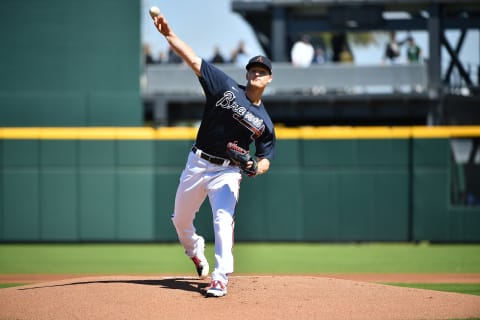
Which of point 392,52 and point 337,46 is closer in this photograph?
point 392,52

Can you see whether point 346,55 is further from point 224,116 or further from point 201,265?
point 224,116

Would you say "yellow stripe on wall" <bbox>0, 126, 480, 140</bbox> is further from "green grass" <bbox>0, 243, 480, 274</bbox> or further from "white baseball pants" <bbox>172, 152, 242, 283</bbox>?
"white baseball pants" <bbox>172, 152, 242, 283</bbox>

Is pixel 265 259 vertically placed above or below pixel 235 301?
below

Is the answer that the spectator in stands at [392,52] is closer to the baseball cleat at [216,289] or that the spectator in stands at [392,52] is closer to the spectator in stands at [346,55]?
the spectator in stands at [346,55]

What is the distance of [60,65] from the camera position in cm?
1544

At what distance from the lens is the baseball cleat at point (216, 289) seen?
265 inches

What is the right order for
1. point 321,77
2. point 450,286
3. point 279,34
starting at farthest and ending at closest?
point 279,34, point 321,77, point 450,286

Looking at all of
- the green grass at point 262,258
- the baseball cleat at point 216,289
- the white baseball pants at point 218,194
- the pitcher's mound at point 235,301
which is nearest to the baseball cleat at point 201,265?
the pitcher's mound at point 235,301

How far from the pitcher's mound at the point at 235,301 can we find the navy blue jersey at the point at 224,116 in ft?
3.81

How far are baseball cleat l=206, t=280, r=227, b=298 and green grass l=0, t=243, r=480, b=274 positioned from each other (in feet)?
13.2

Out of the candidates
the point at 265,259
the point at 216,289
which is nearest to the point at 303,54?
the point at 265,259

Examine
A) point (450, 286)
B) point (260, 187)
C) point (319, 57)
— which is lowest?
point (450, 286)

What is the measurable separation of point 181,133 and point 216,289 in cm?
819

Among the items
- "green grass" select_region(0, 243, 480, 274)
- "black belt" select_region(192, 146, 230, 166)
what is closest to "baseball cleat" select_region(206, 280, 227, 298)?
"black belt" select_region(192, 146, 230, 166)
